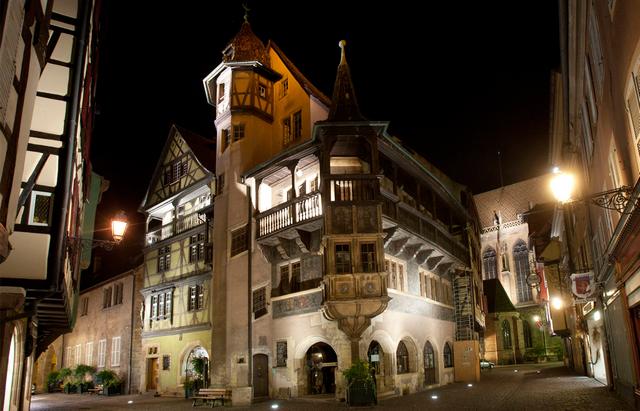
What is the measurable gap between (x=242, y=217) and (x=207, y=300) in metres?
5.52

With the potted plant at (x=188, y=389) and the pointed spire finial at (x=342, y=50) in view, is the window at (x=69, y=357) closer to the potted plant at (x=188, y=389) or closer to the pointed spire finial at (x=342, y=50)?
the potted plant at (x=188, y=389)

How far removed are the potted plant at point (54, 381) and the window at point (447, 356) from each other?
971 inches

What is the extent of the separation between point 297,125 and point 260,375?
36.0ft

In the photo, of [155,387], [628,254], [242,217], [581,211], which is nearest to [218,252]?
[242,217]

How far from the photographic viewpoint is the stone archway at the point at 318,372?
22047 millimetres

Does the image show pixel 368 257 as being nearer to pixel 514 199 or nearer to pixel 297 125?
pixel 297 125

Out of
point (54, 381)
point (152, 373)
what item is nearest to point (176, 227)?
point (152, 373)

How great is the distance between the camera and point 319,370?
23062mm

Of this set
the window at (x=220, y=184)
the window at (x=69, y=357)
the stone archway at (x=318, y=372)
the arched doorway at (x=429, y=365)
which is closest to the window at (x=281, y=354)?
the stone archway at (x=318, y=372)

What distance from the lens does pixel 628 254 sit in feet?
37.0

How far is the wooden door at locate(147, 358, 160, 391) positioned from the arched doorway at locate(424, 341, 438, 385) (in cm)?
1488

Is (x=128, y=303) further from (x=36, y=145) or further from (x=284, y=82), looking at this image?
(x=36, y=145)

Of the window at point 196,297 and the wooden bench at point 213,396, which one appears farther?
the window at point 196,297

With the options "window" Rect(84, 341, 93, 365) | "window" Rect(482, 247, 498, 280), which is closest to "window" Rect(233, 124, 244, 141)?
"window" Rect(84, 341, 93, 365)
